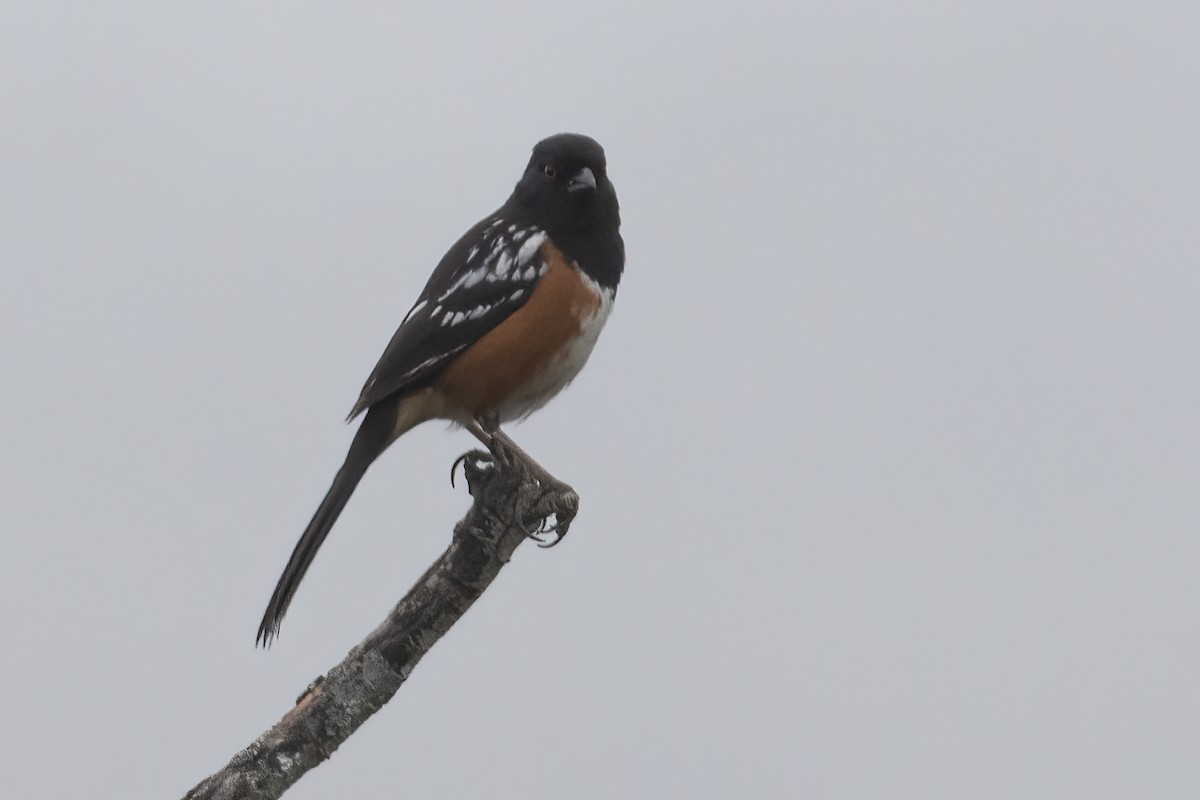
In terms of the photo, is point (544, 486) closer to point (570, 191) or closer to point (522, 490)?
point (522, 490)

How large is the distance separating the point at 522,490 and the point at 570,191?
144cm

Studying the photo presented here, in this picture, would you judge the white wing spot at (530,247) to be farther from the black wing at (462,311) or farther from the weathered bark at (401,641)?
the weathered bark at (401,641)

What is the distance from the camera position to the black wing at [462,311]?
498 cm

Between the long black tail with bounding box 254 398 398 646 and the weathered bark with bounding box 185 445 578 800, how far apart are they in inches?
16.8

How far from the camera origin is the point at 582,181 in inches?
206

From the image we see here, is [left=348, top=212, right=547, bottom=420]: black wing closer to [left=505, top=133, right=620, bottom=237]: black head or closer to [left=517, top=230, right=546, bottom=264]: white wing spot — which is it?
[left=517, top=230, right=546, bottom=264]: white wing spot

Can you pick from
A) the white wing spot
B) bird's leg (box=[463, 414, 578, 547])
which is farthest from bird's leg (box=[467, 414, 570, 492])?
the white wing spot

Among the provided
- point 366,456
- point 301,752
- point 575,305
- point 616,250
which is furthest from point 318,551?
point 616,250

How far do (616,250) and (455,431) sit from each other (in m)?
0.97

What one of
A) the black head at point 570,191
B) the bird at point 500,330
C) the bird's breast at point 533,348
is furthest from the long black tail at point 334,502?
the black head at point 570,191

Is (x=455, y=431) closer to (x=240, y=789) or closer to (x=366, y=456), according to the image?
(x=366, y=456)

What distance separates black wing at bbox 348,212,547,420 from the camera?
498 cm

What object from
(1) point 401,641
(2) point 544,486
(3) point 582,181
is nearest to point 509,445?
(2) point 544,486

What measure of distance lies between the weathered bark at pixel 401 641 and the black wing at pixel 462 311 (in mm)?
668
